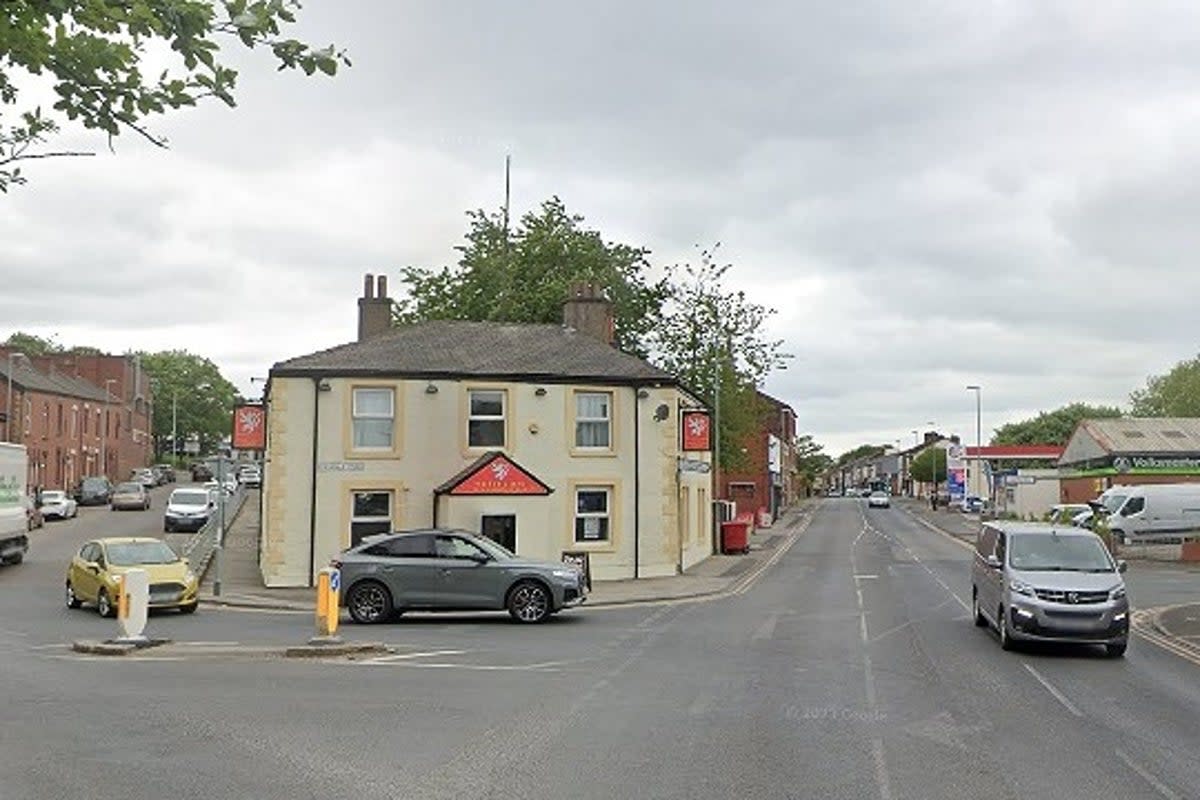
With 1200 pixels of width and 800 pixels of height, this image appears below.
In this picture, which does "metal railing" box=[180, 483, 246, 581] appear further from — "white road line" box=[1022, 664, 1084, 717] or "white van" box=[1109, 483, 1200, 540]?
"white van" box=[1109, 483, 1200, 540]

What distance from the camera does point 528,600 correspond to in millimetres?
22672

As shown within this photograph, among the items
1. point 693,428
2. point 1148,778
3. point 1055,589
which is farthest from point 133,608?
point 693,428

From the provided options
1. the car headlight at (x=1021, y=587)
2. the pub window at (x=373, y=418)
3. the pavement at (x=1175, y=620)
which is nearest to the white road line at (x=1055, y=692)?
the car headlight at (x=1021, y=587)

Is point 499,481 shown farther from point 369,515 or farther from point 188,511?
point 188,511

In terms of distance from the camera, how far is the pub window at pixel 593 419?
3309cm

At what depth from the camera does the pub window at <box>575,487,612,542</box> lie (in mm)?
32812

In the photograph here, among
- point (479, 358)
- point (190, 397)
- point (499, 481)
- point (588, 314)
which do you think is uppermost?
point (190, 397)

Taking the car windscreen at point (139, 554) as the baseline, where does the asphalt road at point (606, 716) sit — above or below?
below

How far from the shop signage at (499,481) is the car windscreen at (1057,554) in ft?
45.1

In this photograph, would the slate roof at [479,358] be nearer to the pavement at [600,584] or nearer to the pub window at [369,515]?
the pub window at [369,515]

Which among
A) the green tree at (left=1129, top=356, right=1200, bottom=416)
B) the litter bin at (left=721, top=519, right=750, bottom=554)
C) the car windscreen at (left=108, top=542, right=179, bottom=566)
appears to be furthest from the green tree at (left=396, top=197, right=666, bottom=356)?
the green tree at (left=1129, top=356, right=1200, bottom=416)

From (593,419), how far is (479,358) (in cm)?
343

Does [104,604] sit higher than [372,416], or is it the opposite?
[372,416]

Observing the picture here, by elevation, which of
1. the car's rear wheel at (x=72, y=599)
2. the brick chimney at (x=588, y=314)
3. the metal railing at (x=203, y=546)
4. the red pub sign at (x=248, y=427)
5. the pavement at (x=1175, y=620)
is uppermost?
the brick chimney at (x=588, y=314)
